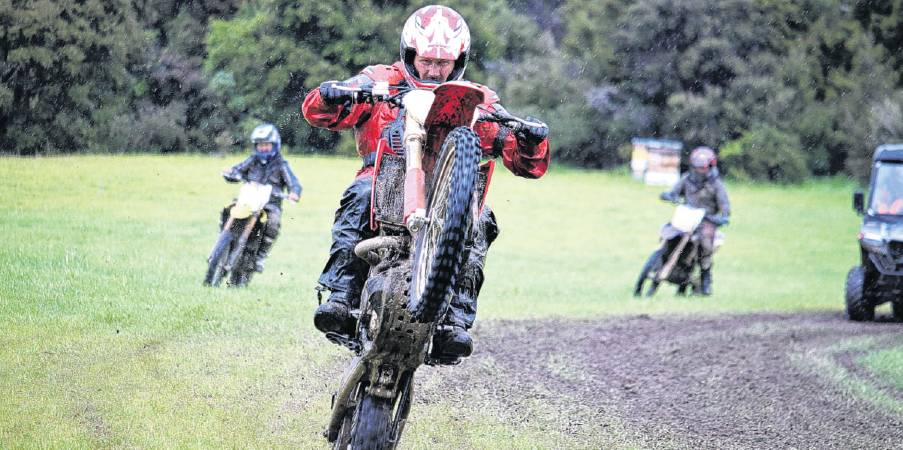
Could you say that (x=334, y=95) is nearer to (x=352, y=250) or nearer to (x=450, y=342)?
(x=352, y=250)

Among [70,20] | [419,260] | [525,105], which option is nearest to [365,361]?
[419,260]

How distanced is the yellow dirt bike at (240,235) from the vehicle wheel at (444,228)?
8624 mm

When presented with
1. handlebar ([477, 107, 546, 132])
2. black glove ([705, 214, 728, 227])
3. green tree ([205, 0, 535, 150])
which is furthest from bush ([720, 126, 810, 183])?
handlebar ([477, 107, 546, 132])

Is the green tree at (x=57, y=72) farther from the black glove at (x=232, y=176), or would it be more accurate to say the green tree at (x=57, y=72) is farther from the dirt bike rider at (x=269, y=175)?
the dirt bike rider at (x=269, y=175)

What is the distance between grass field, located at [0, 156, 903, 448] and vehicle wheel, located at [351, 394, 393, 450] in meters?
1.39

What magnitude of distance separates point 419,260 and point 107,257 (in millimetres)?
6208

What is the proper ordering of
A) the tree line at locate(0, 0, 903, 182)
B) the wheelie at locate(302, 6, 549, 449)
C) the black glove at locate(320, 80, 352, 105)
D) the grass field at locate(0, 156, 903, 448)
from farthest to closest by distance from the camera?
1. the tree line at locate(0, 0, 903, 182)
2. the grass field at locate(0, 156, 903, 448)
3. the black glove at locate(320, 80, 352, 105)
4. the wheelie at locate(302, 6, 549, 449)

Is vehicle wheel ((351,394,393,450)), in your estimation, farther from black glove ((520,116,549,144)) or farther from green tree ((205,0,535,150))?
green tree ((205,0,535,150))

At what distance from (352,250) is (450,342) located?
803mm

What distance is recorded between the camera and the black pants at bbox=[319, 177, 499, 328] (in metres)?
6.49

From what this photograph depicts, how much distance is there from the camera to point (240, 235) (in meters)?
14.4

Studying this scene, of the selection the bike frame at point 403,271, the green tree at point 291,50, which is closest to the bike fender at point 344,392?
the bike frame at point 403,271

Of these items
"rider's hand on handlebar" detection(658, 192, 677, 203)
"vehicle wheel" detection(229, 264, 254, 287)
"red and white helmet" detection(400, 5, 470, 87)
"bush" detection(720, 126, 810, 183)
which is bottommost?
"bush" detection(720, 126, 810, 183)

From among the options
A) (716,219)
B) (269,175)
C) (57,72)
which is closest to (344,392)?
(57,72)
